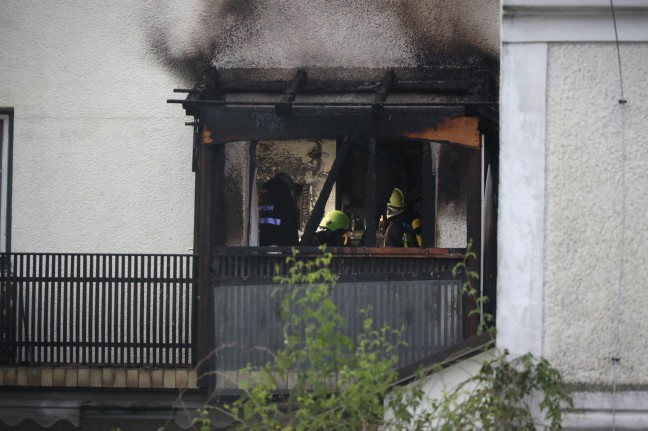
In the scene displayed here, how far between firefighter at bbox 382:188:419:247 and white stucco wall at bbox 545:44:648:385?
223 inches

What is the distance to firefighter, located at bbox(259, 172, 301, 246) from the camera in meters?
11.6

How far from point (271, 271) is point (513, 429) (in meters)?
5.09

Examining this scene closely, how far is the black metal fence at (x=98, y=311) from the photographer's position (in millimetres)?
10883

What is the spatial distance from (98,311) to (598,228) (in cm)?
630

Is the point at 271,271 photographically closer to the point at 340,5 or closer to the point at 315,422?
the point at 340,5

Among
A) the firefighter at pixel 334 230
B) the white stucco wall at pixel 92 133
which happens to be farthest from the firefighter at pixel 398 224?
the white stucco wall at pixel 92 133

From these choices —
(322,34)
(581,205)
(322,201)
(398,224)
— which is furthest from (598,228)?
(322,34)

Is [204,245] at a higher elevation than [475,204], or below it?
below

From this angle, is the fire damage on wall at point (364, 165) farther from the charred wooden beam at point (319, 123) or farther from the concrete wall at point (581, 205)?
the concrete wall at point (581, 205)

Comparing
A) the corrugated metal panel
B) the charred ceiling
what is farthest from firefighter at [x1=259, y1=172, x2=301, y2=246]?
the corrugated metal panel

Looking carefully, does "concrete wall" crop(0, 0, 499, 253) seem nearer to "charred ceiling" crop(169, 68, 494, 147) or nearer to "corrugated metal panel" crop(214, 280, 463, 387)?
"charred ceiling" crop(169, 68, 494, 147)

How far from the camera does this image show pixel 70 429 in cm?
1085

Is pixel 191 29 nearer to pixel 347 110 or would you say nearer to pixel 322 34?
pixel 322 34

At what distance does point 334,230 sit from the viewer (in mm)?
12180
